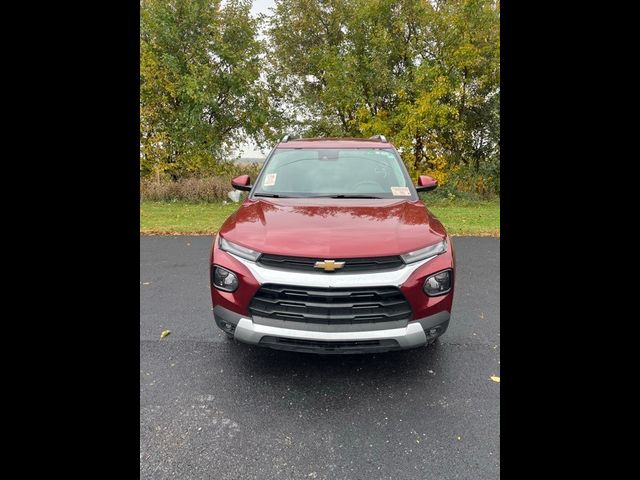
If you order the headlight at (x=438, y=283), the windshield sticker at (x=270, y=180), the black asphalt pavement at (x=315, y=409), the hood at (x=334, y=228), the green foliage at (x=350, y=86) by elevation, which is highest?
the green foliage at (x=350, y=86)

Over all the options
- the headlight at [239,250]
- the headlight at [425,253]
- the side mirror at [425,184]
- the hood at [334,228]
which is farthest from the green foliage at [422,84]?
the headlight at [239,250]

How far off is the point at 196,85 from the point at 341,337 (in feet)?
43.7

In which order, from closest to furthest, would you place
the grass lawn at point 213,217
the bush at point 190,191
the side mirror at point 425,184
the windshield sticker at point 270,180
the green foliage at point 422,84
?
the windshield sticker at point 270,180 < the side mirror at point 425,184 < the grass lawn at point 213,217 < the bush at point 190,191 < the green foliage at point 422,84

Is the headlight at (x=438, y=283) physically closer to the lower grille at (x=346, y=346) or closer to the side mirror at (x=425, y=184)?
the lower grille at (x=346, y=346)

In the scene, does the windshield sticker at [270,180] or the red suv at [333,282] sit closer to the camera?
the red suv at [333,282]

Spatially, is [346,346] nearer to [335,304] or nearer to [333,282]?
[335,304]

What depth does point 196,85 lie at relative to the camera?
43.0 feet

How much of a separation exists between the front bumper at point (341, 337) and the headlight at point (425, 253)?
1.31 ft

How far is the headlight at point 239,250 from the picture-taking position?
243cm

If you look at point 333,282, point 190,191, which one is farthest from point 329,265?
point 190,191

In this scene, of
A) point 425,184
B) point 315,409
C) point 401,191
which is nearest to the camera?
point 315,409

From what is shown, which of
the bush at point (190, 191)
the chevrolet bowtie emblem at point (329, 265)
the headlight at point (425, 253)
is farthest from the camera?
the bush at point (190, 191)
